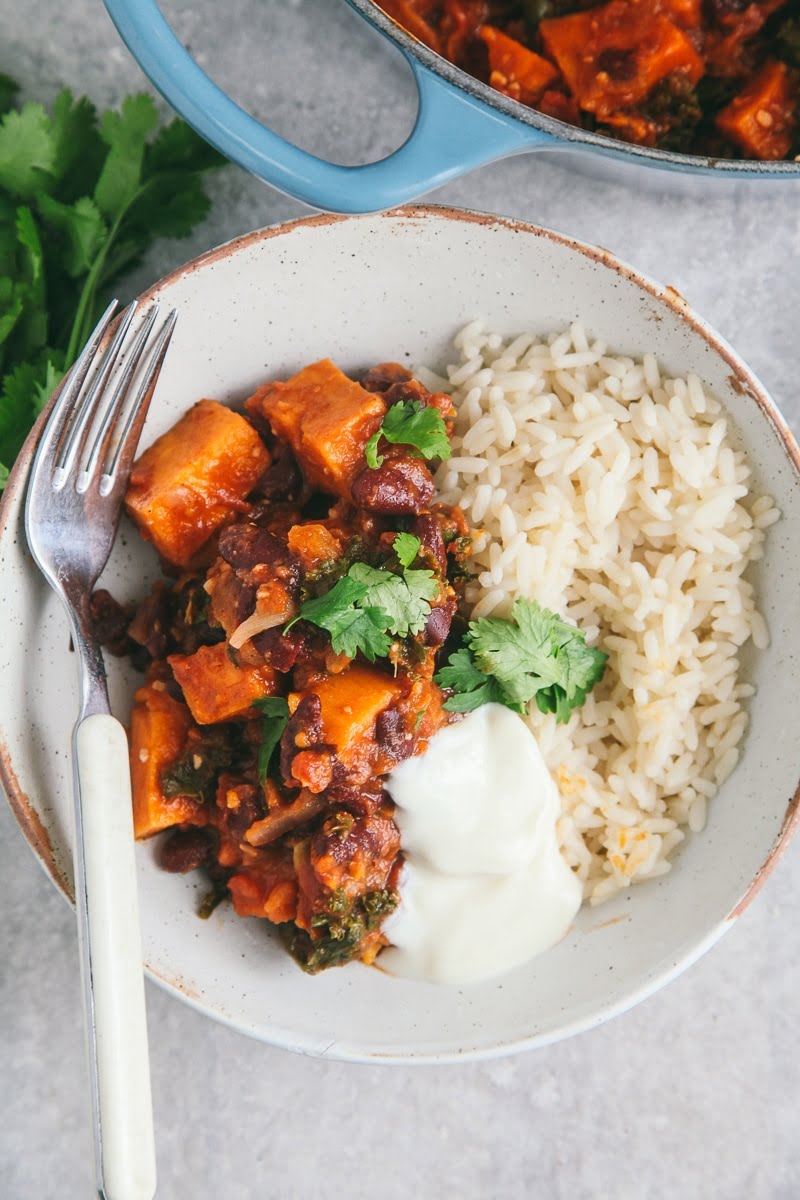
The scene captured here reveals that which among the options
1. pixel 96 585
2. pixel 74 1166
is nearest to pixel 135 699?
pixel 96 585

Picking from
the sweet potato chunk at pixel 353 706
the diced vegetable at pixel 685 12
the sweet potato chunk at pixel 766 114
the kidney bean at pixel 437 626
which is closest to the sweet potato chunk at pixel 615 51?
the diced vegetable at pixel 685 12

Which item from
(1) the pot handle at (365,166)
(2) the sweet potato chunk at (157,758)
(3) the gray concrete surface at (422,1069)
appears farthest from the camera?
(3) the gray concrete surface at (422,1069)

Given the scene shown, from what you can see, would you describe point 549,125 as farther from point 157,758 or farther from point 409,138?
point 157,758

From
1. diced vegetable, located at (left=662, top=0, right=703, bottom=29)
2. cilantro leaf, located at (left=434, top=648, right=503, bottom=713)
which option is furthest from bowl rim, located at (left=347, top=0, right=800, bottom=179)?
cilantro leaf, located at (left=434, top=648, right=503, bottom=713)

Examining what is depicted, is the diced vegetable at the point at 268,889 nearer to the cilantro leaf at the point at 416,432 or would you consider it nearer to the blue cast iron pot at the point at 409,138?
the cilantro leaf at the point at 416,432

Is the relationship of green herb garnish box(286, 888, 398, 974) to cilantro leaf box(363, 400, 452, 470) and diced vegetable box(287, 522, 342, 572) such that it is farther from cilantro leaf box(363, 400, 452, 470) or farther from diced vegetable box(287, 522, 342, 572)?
cilantro leaf box(363, 400, 452, 470)

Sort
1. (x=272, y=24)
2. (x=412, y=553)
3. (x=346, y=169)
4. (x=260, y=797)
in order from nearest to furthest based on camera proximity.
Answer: (x=346, y=169)
(x=412, y=553)
(x=260, y=797)
(x=272, y=24)

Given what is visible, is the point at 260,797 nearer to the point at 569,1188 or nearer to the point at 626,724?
the point at 626,724

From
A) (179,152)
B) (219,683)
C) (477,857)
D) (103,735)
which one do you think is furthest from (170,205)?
(477,857)
